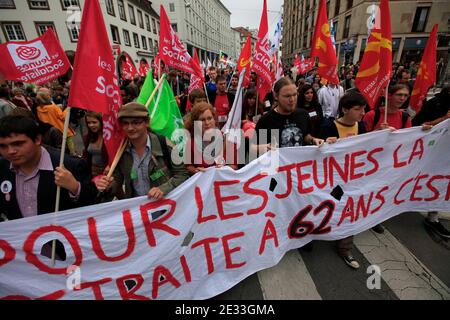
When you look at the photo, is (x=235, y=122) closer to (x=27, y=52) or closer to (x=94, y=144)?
(x=94, y=144)

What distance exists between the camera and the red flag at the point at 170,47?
371 cm

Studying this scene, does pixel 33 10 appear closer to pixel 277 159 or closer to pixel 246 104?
pixel 246 104

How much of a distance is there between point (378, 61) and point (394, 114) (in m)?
0.78

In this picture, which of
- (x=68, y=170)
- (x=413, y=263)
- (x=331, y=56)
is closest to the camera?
(x=68, y=170)

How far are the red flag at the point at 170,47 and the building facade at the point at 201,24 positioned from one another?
18.7 meters

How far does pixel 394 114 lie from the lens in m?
3.00

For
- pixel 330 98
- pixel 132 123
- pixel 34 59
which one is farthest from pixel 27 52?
pixel 330 98

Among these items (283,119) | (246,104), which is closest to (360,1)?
(246,104)

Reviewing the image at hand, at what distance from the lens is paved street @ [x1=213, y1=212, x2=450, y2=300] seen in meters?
2.22

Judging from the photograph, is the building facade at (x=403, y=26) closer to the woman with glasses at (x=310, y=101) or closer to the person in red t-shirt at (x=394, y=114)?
the woman with glasses at (x=310, y=101)

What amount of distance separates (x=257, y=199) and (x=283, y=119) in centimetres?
105

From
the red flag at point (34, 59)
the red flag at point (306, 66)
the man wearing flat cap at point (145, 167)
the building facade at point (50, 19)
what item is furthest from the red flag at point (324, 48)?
the building facade at point (50, 19)

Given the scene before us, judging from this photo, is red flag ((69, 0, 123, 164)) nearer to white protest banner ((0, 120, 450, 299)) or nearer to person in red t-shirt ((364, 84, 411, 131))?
white protest banner ((0, 120, 450, 299))
